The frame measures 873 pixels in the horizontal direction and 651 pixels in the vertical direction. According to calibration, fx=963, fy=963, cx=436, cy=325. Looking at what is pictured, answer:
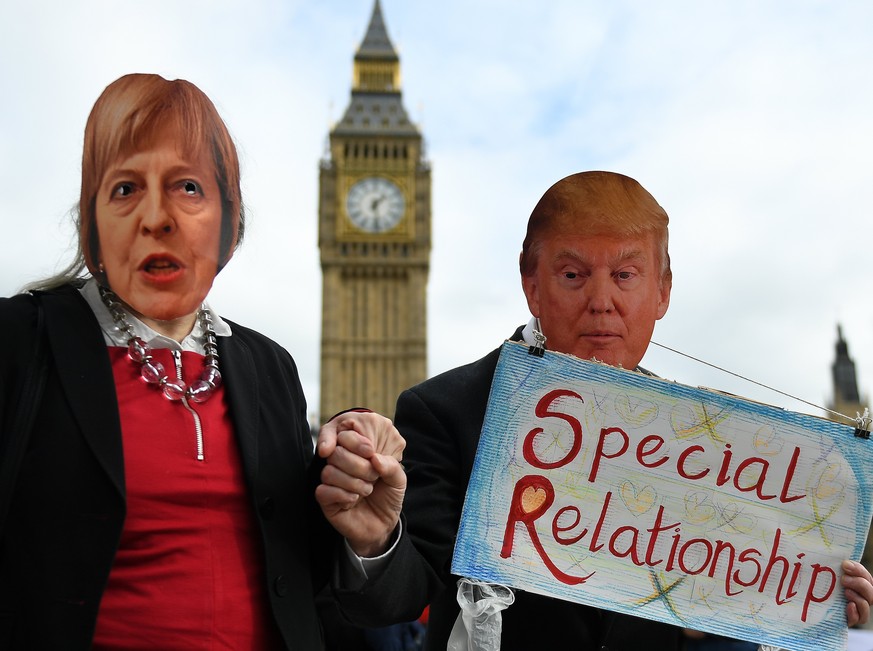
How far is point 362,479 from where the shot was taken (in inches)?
82.4

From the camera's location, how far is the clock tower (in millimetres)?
36344

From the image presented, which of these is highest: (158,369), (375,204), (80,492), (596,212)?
(375,204)

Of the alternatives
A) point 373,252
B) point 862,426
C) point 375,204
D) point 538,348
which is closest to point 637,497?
point 538,348

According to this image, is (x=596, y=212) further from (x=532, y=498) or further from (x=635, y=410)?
(x=532, y=498)

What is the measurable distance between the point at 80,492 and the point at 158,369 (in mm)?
322

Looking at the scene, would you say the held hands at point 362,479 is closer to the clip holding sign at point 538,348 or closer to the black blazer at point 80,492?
the black blazer at point 80,492

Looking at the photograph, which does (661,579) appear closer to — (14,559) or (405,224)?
(14,559)

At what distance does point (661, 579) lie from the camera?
2479 millimetres

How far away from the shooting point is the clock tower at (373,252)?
3634cm

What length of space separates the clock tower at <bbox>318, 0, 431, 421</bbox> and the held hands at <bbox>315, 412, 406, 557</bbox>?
33313 mm

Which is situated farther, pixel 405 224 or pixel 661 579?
pixel 405 224

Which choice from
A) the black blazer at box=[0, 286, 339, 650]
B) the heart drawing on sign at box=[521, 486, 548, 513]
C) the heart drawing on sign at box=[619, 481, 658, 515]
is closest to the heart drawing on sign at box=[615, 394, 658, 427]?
the heart drawing on sign at box=[619, 481, 658, 515]

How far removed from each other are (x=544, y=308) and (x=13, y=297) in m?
1.32

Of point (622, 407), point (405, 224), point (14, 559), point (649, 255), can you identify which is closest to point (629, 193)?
point (649, 255)
